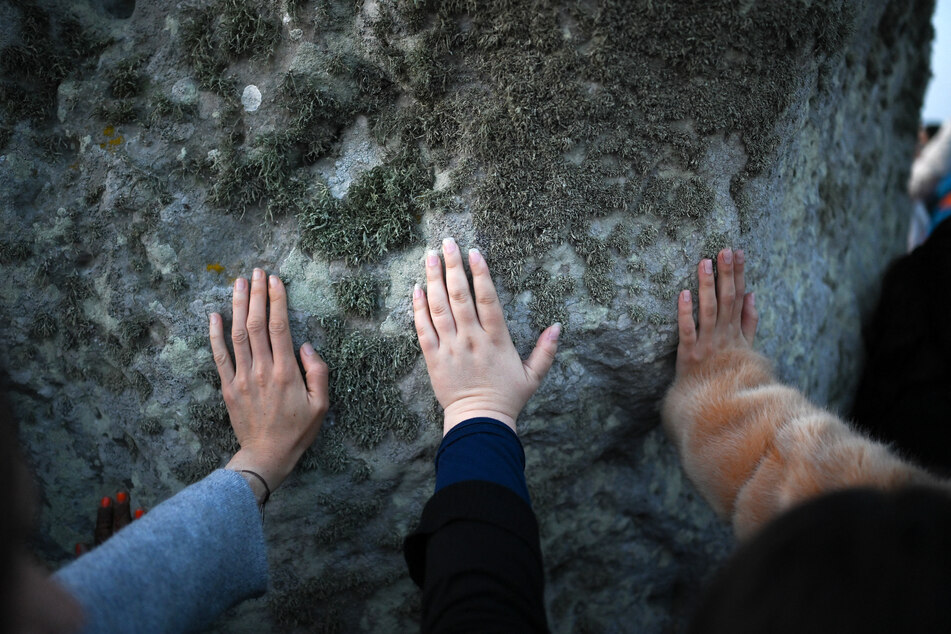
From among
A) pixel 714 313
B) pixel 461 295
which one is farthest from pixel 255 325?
pixel 714 313

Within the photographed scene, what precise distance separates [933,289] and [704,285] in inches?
53.9

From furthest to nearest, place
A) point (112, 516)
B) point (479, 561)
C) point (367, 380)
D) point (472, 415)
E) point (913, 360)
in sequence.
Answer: point (913, 360) → point (112, 516) → point (367, 380) → point (472, 415) → point (479, 561)

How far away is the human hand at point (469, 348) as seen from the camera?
155 cm

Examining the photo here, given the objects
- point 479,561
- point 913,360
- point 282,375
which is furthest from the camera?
point 913,360

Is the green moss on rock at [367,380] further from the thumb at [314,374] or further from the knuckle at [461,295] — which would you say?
the knuckle at [461,295]

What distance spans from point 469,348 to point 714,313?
785mm

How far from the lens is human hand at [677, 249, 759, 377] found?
178 centimetres

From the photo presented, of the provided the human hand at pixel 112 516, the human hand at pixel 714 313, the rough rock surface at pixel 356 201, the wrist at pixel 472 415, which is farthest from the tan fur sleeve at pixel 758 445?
the human hand at pixel 112 516

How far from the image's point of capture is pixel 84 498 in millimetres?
1997

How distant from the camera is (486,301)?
160 centimetres

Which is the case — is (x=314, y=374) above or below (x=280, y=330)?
below

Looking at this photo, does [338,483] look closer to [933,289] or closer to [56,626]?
[56,626]

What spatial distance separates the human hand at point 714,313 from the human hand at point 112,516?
1766mm

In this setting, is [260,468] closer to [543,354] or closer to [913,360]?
[543,354]
